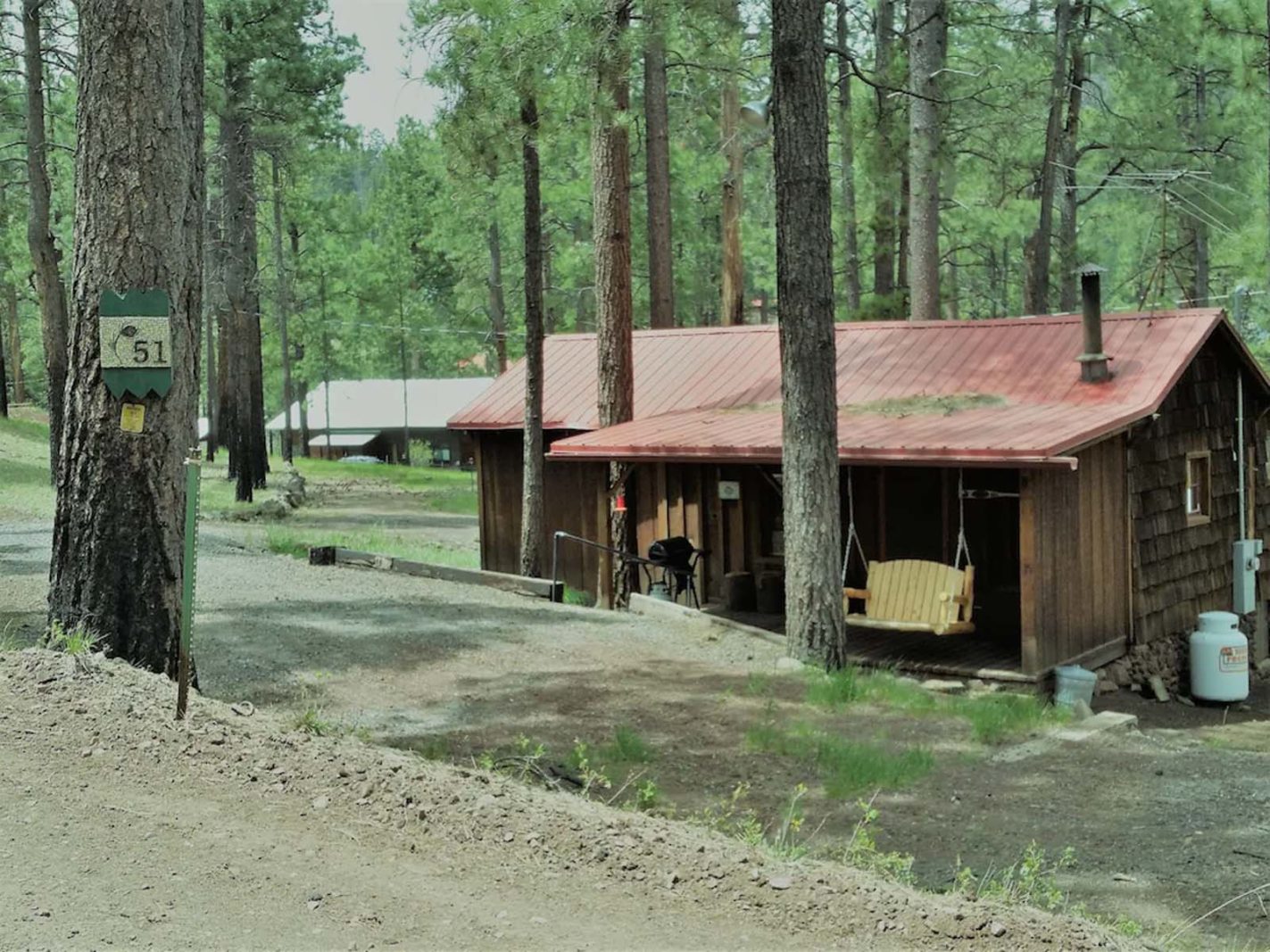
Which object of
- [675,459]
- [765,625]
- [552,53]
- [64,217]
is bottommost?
[765,625]

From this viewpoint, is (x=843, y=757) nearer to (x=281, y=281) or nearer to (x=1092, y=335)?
(x=1092, y=335)

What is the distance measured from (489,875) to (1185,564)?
1303 centimetres

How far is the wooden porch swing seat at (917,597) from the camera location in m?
13.4

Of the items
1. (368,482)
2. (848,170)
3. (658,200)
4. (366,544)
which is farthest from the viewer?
(368,482)

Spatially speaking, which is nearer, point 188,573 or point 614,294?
point 188,573

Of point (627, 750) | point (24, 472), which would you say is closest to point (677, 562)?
point (627, 750)

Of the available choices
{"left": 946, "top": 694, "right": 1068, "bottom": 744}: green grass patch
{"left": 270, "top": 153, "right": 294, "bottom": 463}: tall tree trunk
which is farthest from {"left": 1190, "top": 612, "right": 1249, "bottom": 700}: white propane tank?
{"left": 270, "top": 153, "right": 294, "bottom": 463}: tall tree trunk

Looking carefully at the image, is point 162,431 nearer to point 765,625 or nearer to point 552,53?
point 552,53

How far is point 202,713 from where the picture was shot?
6.89 metres

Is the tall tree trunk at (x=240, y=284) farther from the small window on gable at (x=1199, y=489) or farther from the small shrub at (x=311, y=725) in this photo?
the small shrub at (x=311, y=725)

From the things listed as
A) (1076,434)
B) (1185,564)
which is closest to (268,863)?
(1076,434)

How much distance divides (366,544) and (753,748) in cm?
1334

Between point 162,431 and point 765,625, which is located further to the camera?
point 765,625

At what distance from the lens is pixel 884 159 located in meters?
18.0
